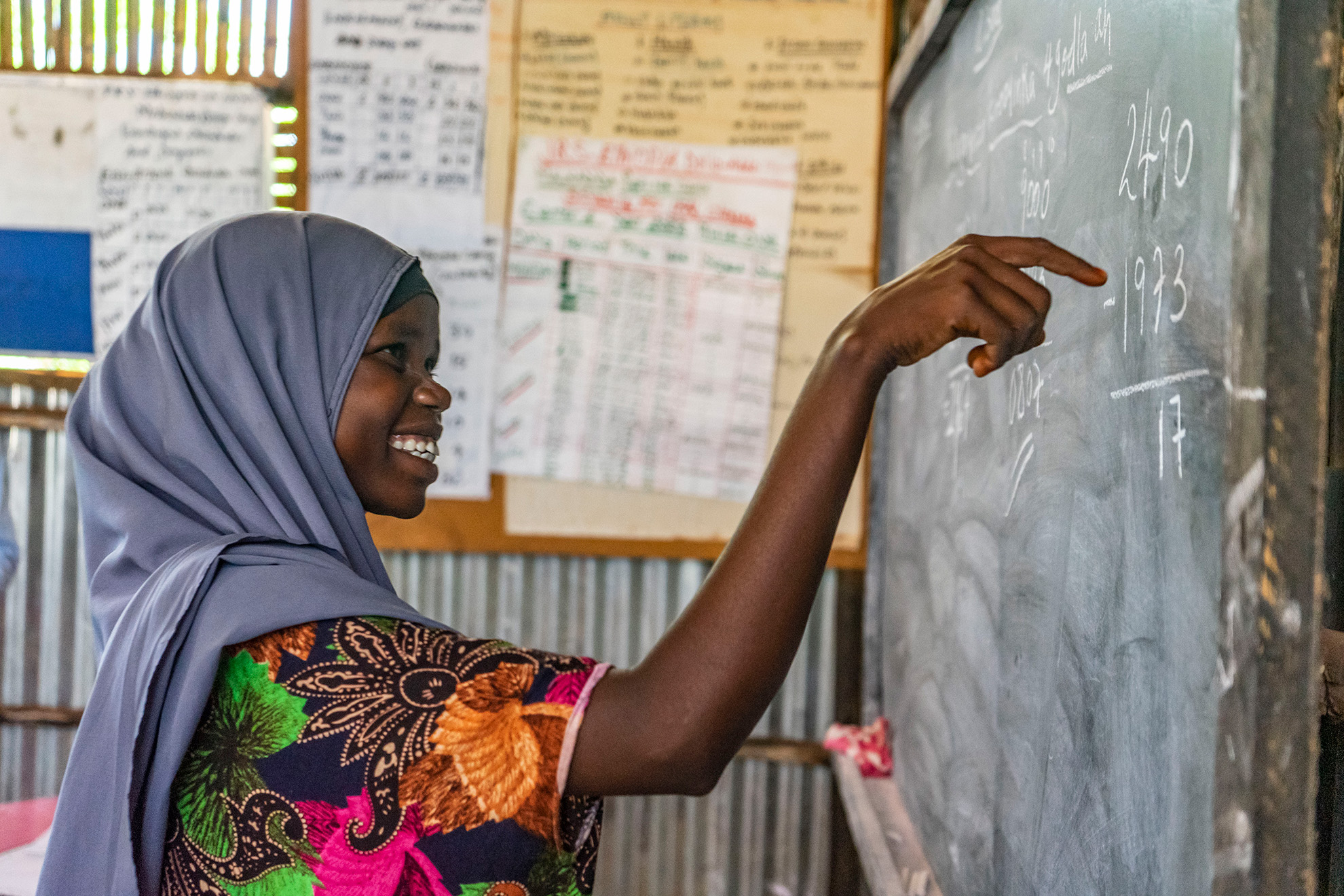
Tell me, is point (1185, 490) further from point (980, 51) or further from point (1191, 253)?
point (980, 51)

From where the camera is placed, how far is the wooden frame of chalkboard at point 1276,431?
604 millimetres

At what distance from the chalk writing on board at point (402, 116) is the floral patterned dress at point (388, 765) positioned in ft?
5.68

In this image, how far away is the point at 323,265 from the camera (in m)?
1.14

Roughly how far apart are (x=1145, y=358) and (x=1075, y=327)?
0.64ft

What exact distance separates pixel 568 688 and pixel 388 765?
16cm

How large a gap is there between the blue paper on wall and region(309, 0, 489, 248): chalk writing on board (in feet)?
2.18

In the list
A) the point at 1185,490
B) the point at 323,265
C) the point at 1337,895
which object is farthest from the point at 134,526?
the point at 1337,895

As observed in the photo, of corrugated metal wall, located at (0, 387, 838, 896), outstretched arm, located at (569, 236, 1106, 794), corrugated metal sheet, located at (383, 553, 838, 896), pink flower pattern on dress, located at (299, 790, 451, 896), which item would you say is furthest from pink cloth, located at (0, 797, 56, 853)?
outstretched arm, located at (569, 236, 1106, 794)

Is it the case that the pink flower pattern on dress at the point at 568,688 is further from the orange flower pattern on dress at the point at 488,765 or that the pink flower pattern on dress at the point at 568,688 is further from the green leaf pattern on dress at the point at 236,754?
the green leaf pattern on dress at the point at 236,754

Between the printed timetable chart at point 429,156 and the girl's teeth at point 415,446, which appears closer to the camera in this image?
the girl's teeth at point 415,446

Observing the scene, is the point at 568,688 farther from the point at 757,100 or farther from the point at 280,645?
the point at 757,100

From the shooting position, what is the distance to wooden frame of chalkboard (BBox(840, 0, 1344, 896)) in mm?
604

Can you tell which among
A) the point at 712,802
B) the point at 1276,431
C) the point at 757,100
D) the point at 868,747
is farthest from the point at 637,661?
the point at 1276,431

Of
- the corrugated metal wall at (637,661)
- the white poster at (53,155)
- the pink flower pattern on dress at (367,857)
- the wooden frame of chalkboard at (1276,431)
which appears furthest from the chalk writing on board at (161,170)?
the wooden frame of chalkboard at (1276,431)
